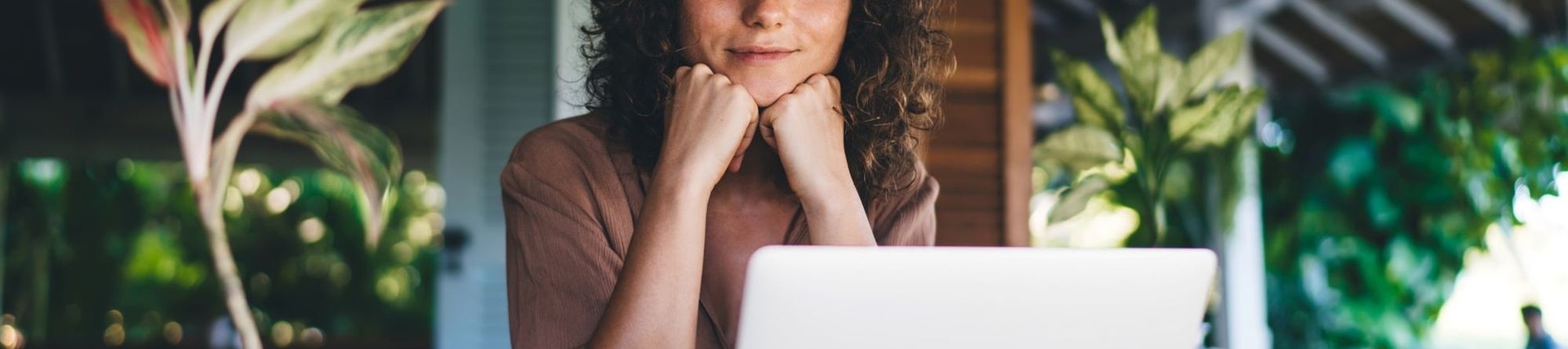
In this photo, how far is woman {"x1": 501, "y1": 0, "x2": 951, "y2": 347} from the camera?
112cm

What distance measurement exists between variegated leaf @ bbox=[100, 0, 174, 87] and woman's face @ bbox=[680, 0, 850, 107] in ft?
2.40

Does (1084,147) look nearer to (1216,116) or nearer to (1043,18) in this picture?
(1216,116)

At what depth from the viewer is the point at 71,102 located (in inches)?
333

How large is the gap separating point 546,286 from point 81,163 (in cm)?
909

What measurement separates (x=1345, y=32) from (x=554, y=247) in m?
5.87

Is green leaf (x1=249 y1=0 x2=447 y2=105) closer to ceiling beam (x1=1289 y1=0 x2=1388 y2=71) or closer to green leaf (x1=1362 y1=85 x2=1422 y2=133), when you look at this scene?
green leaf (x1=1362 y1=85 x2=1422 y2=133)

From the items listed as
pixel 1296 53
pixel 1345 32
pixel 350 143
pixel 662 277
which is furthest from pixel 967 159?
pixel 1296 53

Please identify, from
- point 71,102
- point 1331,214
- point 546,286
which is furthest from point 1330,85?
point 71,102

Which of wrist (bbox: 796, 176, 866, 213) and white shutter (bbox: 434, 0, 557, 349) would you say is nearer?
wrist (bbox: 796, 176, 866, 213)

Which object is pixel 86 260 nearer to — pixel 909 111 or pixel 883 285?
pixel 909 111

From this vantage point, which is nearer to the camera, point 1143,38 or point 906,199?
point 906,199

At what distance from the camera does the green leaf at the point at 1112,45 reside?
2.18 m

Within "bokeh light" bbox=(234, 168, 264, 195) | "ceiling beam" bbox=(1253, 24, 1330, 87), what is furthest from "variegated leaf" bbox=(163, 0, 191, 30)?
"bokeh light" bbox=(234, 168, 264, 195)

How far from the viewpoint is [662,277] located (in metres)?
1.07
